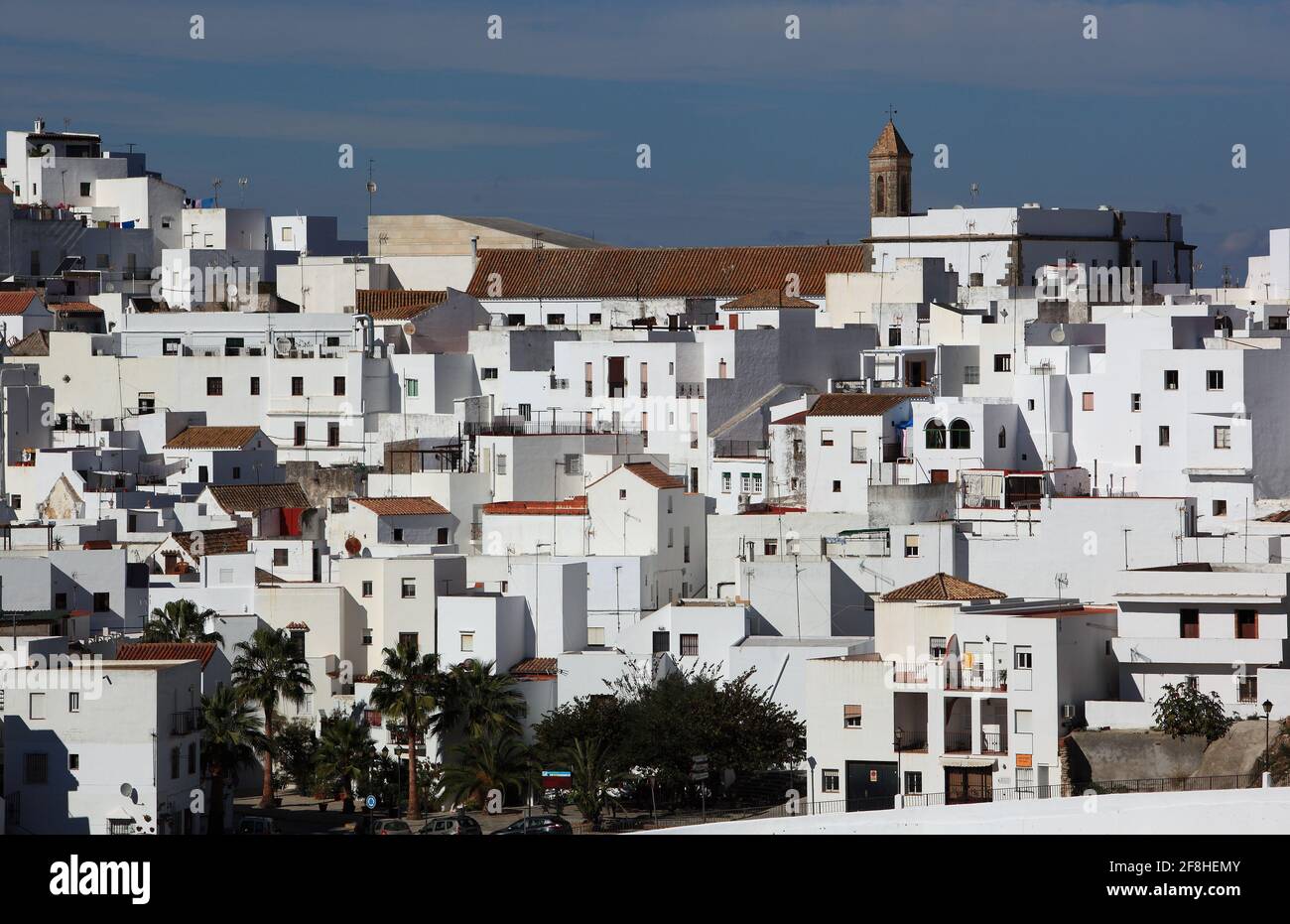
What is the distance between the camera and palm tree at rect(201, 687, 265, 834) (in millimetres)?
38969

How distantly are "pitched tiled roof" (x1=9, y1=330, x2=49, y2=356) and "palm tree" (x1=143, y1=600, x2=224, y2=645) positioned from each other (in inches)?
687

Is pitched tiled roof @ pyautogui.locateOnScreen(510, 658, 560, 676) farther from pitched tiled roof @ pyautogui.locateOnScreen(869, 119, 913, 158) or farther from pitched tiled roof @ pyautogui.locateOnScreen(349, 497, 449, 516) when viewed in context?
pitched tiled roof @ pyautogui.locateOnScreen(869, 119, 913, 158)

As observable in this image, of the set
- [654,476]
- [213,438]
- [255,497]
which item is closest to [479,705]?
[654,476]

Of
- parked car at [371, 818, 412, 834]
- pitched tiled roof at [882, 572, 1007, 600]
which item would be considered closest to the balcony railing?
pitched tiled roof at [882, 572, 1007, 600]

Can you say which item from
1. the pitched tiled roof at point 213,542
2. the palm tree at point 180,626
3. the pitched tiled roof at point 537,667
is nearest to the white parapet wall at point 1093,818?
the pitched tiled roof at point 537,667

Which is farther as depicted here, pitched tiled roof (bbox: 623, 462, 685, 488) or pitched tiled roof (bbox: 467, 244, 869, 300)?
pitched tiled roof (bbox: 467, 244, 869, 300)

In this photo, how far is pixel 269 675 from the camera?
142 feet

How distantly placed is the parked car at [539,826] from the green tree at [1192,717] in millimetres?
8807

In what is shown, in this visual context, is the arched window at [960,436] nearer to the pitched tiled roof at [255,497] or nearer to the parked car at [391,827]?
the pitched tiled roof at [255,497]

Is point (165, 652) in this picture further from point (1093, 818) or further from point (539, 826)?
point (1093, 818)

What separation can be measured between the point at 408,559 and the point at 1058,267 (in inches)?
877

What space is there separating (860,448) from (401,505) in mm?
8777

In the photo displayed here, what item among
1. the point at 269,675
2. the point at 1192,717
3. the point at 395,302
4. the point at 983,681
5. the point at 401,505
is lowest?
the point at 1192,717
